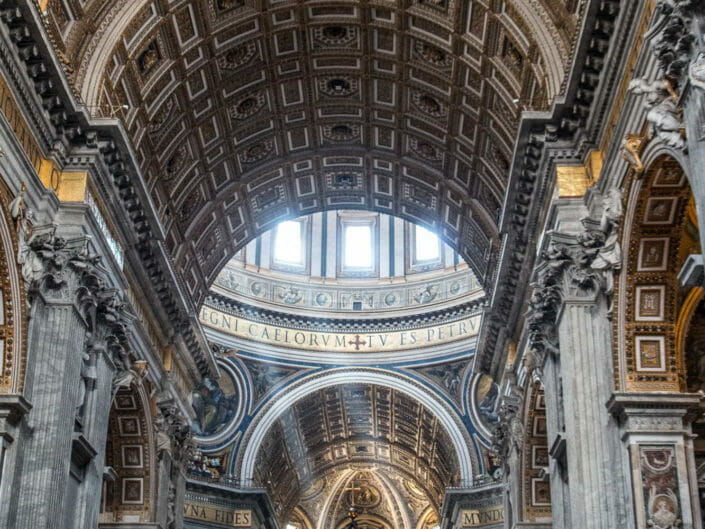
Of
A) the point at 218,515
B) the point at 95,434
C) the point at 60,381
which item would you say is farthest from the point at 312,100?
the point at 218,515

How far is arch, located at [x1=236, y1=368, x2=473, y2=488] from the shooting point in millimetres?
40312

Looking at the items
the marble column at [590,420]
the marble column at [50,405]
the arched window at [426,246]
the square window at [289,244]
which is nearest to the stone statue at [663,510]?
the marble column at [590,420]

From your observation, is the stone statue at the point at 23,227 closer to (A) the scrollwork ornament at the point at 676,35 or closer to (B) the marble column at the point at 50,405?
(B) the marble column at the point at 50,405

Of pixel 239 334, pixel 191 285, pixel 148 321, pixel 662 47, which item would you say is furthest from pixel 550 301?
pixel 239 334

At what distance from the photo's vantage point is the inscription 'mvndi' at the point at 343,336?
40094 millimetres

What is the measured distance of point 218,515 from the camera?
129 ft

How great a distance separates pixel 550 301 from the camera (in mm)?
17219

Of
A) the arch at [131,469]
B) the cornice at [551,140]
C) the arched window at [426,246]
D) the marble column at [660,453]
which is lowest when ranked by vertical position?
the marble column at [660,453]

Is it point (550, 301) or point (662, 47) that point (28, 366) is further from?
point (662, 47)

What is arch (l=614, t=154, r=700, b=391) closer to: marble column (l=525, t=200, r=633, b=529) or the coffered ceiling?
marble column (l=525, t=200, r=633, b=529)

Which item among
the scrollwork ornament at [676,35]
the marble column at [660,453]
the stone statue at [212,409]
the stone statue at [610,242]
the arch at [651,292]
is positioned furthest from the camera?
the stone statue at [212,409]

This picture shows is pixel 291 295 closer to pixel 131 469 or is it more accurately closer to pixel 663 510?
pixel 131 469

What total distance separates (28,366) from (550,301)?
308 inches

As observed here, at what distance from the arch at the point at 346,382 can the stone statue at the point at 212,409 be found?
1049 millimetres
